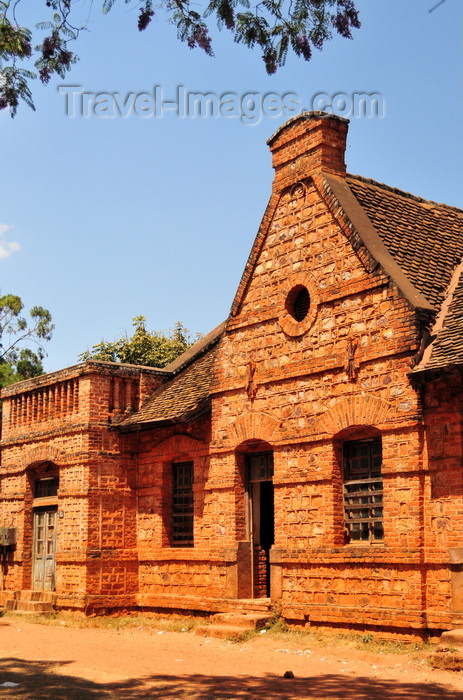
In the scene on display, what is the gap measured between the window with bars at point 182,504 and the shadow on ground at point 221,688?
640 centimetres

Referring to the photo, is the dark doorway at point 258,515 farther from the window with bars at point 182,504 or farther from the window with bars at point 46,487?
the window with bars at point 46,487

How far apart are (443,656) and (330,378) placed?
16.4 ft

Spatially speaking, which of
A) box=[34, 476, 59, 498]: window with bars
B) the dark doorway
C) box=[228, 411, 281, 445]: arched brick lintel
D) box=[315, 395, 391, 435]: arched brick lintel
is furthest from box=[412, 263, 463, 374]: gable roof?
box=[34, 476, 59, 498]: window with bars

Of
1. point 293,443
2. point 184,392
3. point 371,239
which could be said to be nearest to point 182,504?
point 184,392

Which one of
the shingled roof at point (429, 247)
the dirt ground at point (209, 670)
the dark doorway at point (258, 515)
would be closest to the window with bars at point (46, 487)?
the dirt ground at point (209, 670)

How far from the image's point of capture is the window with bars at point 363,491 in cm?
1369

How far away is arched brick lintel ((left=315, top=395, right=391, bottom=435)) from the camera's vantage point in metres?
13.4

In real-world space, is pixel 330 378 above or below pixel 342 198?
below

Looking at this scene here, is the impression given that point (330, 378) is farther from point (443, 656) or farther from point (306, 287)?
point (443, 656)

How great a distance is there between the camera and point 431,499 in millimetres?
12609

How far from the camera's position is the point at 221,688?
34.3ft

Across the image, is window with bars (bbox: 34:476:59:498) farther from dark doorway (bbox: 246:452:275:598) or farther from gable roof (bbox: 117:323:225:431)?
dark doorway (bbox: 246:452:275:598)

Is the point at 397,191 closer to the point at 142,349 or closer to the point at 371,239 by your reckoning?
the point at 371,239

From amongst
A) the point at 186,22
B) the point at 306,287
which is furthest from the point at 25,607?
the point at 186,22
